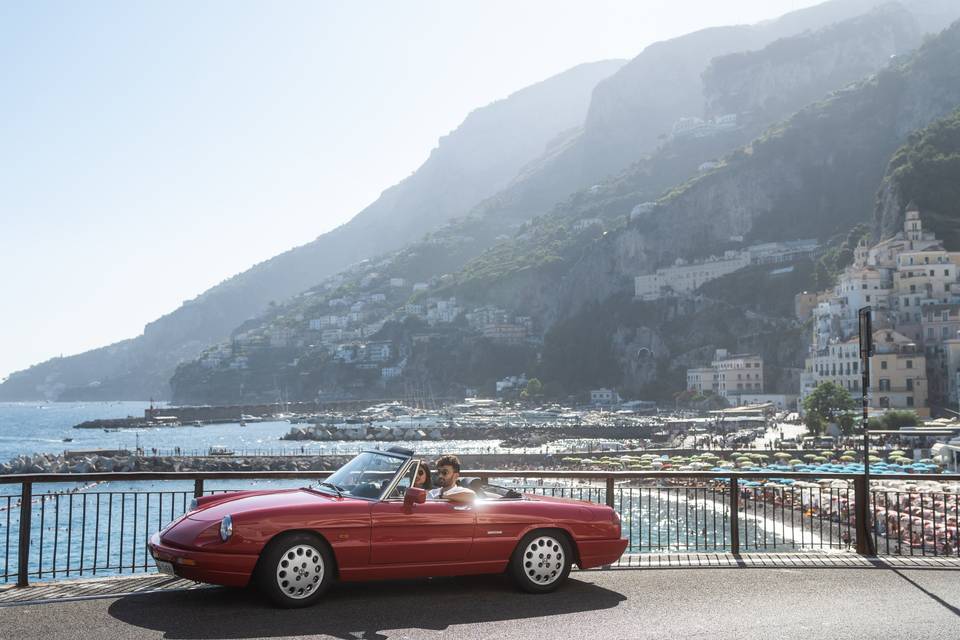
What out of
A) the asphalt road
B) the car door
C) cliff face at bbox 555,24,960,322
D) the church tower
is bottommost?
the asphalt road

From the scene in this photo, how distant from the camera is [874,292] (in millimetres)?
105062

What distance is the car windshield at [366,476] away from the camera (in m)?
9.40

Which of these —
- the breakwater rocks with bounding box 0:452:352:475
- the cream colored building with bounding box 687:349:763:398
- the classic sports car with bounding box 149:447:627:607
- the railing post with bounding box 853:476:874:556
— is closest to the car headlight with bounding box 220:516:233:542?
the classic sports car with bounding box 149:447:627:607

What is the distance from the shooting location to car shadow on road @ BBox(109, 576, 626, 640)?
26.3 feet

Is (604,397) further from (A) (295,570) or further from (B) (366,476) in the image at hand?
(A) (295,570)

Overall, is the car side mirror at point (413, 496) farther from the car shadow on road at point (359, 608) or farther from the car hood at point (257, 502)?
the car shadow on road at point (359, 608)

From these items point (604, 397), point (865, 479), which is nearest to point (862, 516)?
point (865, 479)

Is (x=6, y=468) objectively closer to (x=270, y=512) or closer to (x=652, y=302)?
(x=270, y=512)

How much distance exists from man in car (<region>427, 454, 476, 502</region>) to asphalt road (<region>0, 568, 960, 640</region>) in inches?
41.1

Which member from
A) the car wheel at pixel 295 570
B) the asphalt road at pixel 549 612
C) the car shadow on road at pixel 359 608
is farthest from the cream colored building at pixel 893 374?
the car wheel at pixel 295 570

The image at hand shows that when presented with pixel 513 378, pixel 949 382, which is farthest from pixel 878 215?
pixel 513 378

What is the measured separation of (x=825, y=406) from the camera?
7938 centimetres

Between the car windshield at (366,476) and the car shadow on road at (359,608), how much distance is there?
1.09 m

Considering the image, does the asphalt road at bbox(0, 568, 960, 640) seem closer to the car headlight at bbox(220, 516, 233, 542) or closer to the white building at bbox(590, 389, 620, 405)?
the car headlight at bbox(220, 516, 233, 542)
